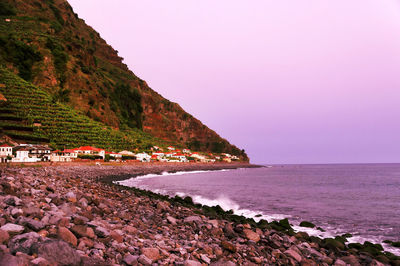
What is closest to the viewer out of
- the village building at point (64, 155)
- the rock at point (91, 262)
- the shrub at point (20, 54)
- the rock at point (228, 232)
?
the rock at point (91, 262)

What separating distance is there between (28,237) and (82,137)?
292 feet

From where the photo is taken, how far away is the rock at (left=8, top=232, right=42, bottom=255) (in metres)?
4.94

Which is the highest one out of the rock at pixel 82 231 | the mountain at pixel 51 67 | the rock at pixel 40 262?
the mountain at pixel 51 67

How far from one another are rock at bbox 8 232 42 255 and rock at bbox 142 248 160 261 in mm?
2482

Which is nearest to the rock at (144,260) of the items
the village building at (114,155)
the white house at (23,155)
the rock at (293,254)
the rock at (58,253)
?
the rock at (58,253)

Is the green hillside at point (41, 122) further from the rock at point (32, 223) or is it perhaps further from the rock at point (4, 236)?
the rock at point (4, 236)

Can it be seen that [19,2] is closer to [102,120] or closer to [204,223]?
[102,120]

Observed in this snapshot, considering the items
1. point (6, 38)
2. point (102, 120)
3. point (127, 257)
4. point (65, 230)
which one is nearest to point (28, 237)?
point (65, 230)

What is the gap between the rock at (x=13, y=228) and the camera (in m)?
5.65

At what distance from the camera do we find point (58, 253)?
16.3 ft

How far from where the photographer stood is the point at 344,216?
23.8 meters

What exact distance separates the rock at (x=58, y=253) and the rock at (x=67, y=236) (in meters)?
Answer: 0.80

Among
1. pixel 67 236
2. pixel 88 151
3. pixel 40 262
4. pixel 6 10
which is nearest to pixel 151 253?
pixel 67 236

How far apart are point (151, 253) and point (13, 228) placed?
3237 millimetres
